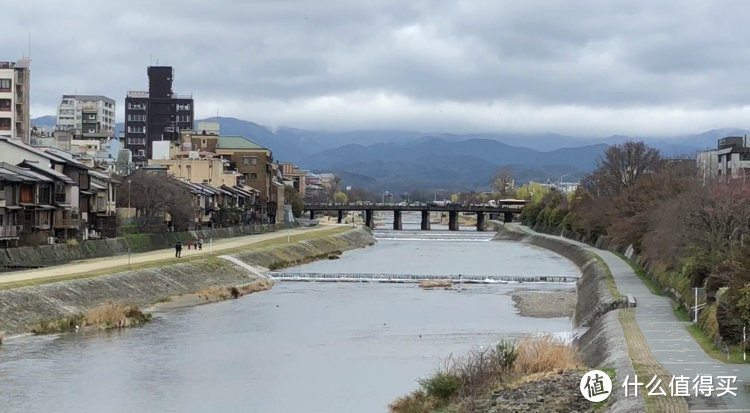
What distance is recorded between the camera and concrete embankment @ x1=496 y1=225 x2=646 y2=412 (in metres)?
17.2

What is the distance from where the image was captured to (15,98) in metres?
84.2

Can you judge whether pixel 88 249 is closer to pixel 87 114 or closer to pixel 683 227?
pixel 683 227

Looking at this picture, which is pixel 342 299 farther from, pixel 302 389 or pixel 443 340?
pixel 302 389

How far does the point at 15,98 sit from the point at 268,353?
62.6 m

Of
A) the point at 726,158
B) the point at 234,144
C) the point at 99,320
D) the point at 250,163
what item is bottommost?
the point at 99,320

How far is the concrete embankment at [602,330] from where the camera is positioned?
17230mm

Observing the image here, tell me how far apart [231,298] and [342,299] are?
5.27 m

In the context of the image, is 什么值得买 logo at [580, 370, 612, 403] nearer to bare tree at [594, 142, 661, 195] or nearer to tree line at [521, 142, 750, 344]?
tree line at [521, 142, 750, 344]

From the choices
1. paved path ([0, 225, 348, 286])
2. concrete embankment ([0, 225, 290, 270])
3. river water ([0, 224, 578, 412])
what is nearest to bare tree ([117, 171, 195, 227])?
concrete embankment ([0, 225, 290, 270])

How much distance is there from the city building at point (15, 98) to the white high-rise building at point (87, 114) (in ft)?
155

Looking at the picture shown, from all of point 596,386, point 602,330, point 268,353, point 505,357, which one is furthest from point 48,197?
point 596,386

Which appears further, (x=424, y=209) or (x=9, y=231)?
(x=424, y=209)

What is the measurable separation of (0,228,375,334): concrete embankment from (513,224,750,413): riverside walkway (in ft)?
65.2

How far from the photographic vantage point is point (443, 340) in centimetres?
3238
